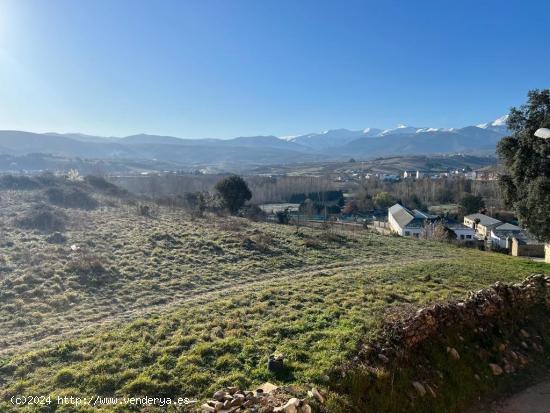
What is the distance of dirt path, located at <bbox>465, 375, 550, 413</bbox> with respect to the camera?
653 centimetres

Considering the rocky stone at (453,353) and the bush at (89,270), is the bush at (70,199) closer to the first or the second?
the bush at (89,270)

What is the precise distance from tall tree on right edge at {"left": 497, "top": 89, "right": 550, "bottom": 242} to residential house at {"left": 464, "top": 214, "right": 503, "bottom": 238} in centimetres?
2725

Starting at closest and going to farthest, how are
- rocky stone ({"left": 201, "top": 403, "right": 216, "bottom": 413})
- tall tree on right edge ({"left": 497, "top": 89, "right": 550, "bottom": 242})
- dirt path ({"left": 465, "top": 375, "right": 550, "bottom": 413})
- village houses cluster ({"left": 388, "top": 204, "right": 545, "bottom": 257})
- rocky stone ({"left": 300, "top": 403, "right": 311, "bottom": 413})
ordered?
1. rocky stone ({"left": 300, "top": 403, "right": 311, "bottom": 413})
2. rocky stone ({"left": 201, "top": 403, "right": 216, "bottom": 413})
3. dirt path ({"left": 465, "top": 375, "right": 550, "bottom": 413})
4. tall tree on right edge ({"left": 497, "top": 89, "right": 550, "bottom": 242})
5. village houses cluster ({"left": 388, "top": 204, "right": 545, "bottom": 257})

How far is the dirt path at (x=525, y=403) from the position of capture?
6.53 metres

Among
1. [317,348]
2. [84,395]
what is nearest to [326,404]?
[317,348]

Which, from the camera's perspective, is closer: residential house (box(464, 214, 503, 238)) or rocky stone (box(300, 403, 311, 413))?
rocky stone (box(300, 403, 311, 413))

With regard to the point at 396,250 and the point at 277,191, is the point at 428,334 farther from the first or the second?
the point at 277,191

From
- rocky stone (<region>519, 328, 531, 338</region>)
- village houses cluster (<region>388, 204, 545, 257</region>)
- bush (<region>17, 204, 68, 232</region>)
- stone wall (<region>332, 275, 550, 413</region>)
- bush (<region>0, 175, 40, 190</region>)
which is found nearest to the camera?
stone wall (<region>332, 275, 550, 413</region>)

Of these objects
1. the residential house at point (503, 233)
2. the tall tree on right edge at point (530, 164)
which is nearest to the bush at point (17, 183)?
the tall tree on right edge at point (530, 164)

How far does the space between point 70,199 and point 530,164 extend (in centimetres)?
3083

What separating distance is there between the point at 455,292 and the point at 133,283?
968 cm

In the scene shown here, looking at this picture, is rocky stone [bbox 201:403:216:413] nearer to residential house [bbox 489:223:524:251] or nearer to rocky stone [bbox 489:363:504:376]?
rocky stone [bbox 489:363:504:376]

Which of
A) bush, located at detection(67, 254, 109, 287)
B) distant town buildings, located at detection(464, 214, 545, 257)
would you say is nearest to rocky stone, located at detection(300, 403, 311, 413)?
bush, located at detection(67, 254, 109, 287)

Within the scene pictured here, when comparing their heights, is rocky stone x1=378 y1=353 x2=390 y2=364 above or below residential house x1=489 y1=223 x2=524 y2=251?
above
